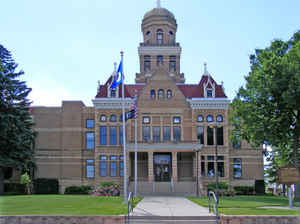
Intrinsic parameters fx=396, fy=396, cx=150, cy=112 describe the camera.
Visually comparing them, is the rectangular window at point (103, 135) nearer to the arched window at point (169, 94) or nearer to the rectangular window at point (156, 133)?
the rectangular window at point (156, 133)

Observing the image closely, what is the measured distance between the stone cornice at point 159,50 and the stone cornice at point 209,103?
11349 millimetres

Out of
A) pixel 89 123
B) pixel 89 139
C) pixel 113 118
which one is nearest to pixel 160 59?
pixel 113 118

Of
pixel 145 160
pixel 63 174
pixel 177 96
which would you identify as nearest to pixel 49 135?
pixel 63 174

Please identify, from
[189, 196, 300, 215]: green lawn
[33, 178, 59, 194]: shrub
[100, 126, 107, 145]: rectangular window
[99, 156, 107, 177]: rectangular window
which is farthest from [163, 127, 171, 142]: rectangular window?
[189, 196, 300, 215]: green lawn

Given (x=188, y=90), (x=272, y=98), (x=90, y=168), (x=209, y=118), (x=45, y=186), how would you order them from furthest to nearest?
(x=188, y=90)
(x=90, y=168)
(x=209, y=118)
(x=45, y=186)
(x=272, y=98)

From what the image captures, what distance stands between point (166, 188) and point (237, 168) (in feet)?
38.1

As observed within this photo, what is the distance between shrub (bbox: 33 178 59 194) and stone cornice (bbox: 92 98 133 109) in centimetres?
1081

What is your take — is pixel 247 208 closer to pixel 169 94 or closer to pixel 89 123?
pixel 169 94

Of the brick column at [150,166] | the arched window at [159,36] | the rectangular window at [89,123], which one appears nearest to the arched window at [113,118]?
the rectangular window at [89,123]

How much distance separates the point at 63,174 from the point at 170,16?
90.8 feet

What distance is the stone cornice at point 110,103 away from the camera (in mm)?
49906

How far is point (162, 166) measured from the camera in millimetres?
48562

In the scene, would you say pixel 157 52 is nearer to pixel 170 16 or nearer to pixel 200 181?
pixel 170 16

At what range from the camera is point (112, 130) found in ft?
164
